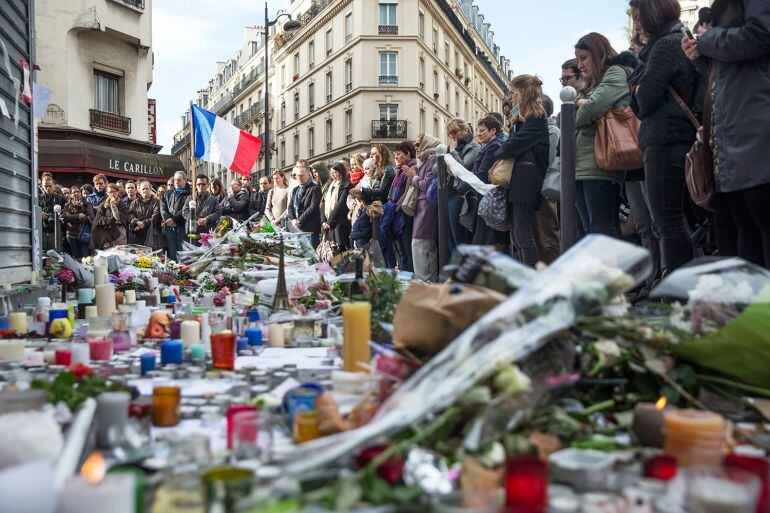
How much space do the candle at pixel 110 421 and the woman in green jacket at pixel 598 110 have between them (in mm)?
3679

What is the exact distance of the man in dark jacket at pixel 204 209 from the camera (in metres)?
11.6

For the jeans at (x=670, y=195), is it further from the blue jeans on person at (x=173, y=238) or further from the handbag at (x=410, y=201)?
the blue jeans on person at (x=173, y=238)

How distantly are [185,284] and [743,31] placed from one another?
14.6 feet

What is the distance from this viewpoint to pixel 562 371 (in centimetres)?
174

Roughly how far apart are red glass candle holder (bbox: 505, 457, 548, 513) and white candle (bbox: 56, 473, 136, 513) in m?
0.63

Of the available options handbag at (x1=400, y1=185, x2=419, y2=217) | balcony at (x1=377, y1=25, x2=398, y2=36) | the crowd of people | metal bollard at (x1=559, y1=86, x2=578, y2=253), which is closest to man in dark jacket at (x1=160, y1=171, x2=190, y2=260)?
the crowd of people

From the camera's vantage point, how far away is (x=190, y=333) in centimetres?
292

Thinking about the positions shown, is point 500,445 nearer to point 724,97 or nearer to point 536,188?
point 724,97

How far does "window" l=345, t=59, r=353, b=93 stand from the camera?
34.4 metres

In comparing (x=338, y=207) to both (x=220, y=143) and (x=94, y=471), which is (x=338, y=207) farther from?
(x=94, y=471)

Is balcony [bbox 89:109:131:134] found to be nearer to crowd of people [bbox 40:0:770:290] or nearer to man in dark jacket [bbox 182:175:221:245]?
man in dark jacket [bbox 182:175:221:245]

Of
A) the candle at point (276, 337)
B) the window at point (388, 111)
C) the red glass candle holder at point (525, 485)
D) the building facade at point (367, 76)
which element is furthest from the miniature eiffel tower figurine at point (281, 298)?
the window at point (388, 111)

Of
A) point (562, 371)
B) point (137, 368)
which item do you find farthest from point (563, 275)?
point (137, 368)

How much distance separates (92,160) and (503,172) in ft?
51.5
